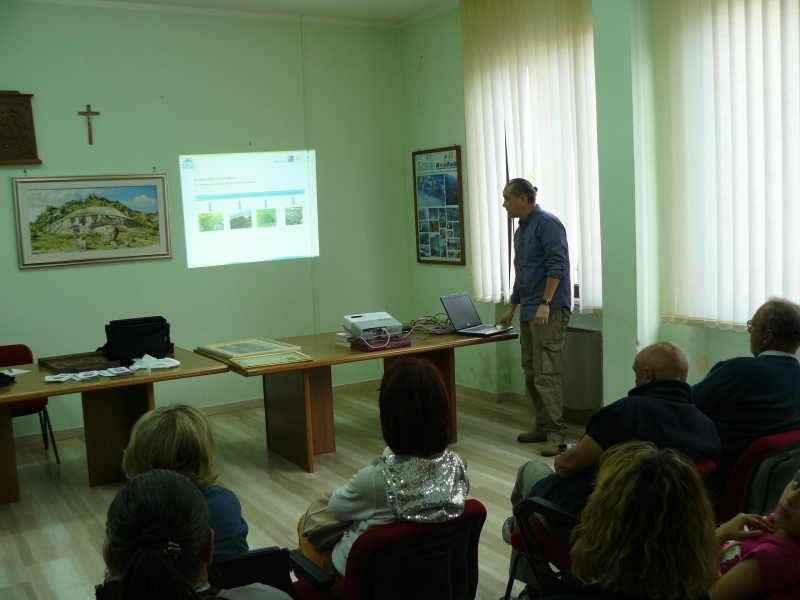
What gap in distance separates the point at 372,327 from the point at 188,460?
2.80 m

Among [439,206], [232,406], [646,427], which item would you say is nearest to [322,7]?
[439,206]

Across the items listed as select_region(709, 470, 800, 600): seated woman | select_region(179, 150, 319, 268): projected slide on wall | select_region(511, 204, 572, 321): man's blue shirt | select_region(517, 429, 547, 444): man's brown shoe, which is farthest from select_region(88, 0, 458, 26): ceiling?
select_region(709, 470, 800, 600): seated woman

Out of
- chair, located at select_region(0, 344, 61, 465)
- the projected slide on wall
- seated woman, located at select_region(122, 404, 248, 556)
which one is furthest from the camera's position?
the projected slide on wall

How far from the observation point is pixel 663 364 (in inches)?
103

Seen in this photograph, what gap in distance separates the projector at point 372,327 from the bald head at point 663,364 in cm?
246

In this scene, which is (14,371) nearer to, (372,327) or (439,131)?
(372,327)

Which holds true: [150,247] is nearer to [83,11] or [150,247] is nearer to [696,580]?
[83,11]

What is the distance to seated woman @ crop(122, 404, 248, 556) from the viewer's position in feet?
6.97

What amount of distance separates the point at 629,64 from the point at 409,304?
3417mm

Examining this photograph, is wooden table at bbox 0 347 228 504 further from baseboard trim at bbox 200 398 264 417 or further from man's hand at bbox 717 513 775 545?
man's hand at bbox 717 513 775 545

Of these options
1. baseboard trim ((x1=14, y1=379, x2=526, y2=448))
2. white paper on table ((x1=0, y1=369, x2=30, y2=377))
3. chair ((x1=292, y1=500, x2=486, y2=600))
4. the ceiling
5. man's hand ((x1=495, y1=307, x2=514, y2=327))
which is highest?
the ceiling

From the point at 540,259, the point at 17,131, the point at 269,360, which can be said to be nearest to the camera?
the point at 269,360

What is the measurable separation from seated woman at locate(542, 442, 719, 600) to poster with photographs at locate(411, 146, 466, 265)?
5081 millimetres

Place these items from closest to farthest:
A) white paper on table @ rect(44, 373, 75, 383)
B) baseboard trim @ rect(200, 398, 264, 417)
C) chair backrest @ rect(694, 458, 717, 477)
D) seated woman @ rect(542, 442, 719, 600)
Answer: seated woman @ rect(542, 442, 719, 600) < chair backrest @ rect(694, 458, 717, 477) < white paper on table @ rect(44, 373, 75, 383) < baseboard trim @ rect(200, 398, 264, 417)
